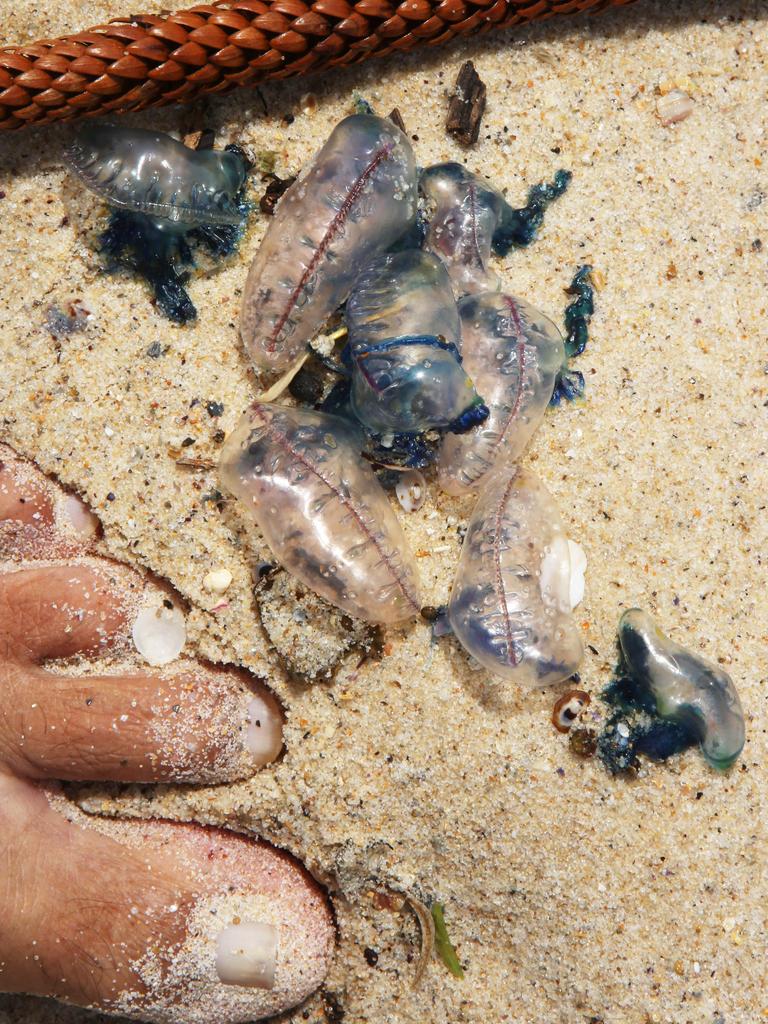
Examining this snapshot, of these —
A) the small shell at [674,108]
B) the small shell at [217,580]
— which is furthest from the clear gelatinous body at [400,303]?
the small shell at [674,108]

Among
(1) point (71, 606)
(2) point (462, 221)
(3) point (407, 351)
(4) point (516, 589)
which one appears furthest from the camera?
(1) point (71, 606)

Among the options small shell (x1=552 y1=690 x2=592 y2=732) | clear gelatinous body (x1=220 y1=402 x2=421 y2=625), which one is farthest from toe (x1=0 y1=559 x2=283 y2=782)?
small shell (x1=552 y1=690 x2=592 y2=732)

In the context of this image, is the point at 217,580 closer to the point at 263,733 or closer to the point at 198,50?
the point at 263,733

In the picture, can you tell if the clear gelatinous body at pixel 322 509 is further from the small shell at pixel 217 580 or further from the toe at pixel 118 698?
the toe at pixel 118 698

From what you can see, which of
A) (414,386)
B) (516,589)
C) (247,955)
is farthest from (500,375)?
(247,955)

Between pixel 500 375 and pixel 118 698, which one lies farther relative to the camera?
pixel 118 698

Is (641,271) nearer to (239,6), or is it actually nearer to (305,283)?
(305,283)

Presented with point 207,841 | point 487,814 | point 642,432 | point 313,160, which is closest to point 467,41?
point 313,160

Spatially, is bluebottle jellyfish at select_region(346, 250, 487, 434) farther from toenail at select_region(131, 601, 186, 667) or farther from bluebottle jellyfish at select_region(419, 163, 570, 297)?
toenail at select_region(131, 601, 186, 667)
